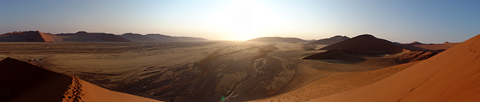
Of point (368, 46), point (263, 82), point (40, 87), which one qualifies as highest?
point (368, 46)

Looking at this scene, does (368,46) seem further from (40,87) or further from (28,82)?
(28,82)

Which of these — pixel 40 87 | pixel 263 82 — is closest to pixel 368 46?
pixel 263 82

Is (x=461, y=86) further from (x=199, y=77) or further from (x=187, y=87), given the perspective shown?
(x=199, y=77)

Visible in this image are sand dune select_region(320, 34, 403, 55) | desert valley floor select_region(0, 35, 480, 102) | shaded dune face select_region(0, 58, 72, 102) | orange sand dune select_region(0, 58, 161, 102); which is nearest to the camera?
desert valley floor select_region(0, 35, 480, 102)

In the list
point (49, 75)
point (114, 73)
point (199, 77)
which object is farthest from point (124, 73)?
point (49, 75)

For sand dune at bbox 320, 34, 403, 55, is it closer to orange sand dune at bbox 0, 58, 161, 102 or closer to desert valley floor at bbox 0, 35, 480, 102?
desert valley floor at bbox 0, 35, 480, 102

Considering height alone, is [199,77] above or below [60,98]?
below

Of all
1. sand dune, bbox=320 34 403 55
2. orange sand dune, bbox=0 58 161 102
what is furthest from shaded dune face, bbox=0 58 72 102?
sand dune, bbox=320 34 403 55

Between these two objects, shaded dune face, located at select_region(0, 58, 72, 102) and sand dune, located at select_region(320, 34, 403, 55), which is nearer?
shaded dune face, located at select_region(0, 58, 72, 102)
